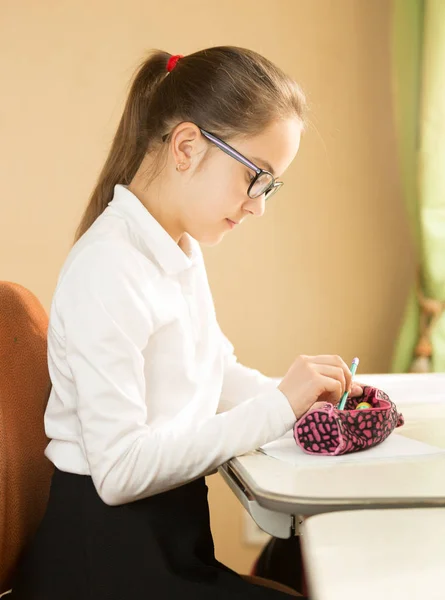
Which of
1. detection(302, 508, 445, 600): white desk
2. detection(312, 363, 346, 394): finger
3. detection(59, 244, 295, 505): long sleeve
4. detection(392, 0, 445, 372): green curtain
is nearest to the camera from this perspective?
detection(302, 508, 445, 600): white desk

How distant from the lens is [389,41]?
2016 millimetres

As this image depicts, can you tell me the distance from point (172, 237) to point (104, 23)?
3.05ft

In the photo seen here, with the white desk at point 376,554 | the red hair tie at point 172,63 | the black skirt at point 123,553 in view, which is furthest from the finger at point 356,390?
the red hair tie at point 172,63

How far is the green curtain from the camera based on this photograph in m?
1.87

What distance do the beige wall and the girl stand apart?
0.73m

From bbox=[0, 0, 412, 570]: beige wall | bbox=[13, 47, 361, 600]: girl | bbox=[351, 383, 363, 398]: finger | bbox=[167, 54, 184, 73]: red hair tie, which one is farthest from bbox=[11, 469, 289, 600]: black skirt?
bbox=[0, 0, 412, 570]: beige wall

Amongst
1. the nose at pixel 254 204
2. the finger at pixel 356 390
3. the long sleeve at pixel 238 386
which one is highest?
the nose at pixel 254 204

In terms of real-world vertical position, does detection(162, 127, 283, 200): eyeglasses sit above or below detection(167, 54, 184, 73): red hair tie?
below

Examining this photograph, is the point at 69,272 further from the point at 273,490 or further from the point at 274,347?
the point at 274,347

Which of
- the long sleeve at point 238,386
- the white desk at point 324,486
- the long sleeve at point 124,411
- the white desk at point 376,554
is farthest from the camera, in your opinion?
the long sleeve at point 238,386

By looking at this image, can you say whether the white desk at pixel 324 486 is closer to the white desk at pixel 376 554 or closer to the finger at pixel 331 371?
the white desk at pixel 376 554

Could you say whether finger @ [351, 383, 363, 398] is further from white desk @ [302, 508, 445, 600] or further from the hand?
white desk @ [302, 508, 445, 600]

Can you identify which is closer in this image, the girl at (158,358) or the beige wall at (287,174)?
the girl at (158,358)

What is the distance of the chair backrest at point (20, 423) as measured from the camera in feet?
3.45
